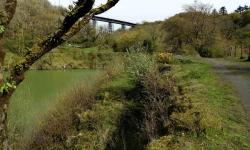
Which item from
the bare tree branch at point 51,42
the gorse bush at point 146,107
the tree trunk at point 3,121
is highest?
the bare tree branch at point 51,42

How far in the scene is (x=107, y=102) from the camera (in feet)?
61.6

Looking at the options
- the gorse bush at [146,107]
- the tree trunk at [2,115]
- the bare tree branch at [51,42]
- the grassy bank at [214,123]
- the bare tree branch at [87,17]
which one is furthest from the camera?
the gorse bush at [146,107]

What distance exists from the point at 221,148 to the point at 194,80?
9053 millimetres

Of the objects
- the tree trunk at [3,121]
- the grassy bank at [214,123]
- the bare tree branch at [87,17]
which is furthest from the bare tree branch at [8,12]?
the grassy bank at [214,123]

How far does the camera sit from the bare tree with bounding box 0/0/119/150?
7.23 metres

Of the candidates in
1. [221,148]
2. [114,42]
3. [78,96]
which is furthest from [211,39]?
[221,148]

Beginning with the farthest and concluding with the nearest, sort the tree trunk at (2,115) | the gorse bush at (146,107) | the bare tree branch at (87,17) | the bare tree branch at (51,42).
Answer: the gorse bush at (146,107)
the bare tree branch at (87,17)
the bare tree branch at (51,42)
the tree trunk at (2,115)

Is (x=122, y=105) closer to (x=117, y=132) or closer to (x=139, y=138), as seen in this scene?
(x=117, y=132)

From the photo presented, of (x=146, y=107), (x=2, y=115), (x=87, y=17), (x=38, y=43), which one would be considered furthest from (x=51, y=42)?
(x=146, y=107)

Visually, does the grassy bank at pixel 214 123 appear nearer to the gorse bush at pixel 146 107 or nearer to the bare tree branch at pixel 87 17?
the gorse bush at pixel 146 107

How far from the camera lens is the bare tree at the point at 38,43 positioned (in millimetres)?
7230

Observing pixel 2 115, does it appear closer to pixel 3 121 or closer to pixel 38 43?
pixel 3 121

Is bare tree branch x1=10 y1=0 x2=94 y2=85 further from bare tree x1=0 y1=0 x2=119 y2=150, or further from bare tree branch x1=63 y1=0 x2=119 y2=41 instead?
bare tree branch x1=63 y1=0 x2=119 y2=41

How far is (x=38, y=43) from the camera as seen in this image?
764 cm
